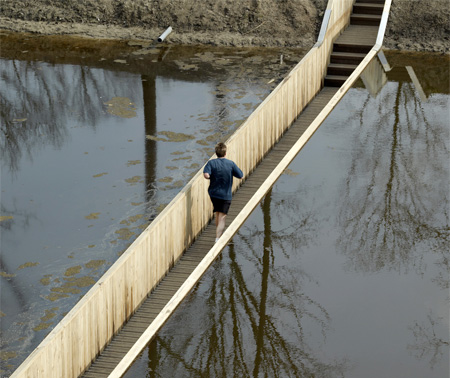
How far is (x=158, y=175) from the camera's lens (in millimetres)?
16359

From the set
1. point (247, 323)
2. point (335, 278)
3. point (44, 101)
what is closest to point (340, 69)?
point (44, 101)

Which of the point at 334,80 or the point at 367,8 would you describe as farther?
the point at 367,8

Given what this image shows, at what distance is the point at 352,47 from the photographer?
2178cm

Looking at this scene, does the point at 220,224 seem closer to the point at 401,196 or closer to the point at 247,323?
the point at 247,323

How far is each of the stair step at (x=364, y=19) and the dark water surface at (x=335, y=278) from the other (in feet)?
16.6

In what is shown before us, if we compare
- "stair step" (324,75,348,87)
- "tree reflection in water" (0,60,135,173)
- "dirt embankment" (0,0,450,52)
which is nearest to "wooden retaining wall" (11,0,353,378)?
"stair step" (324,75,348,87)

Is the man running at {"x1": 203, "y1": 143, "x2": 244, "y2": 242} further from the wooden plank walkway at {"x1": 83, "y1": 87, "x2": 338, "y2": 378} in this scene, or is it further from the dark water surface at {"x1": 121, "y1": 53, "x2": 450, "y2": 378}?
the dark water surface at {"x1": 121, "y1": 53, "x2": 450, "y2": 378}

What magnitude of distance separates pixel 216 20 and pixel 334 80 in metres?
6.92

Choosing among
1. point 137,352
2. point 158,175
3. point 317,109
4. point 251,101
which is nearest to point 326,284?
point 137,352

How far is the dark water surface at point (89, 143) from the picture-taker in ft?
41.8

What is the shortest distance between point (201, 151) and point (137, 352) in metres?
8.01

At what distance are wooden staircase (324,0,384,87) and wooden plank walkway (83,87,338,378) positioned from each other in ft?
13.2

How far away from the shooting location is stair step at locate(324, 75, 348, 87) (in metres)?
20.8

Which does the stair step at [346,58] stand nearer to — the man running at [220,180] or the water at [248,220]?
the water at [248,220]
